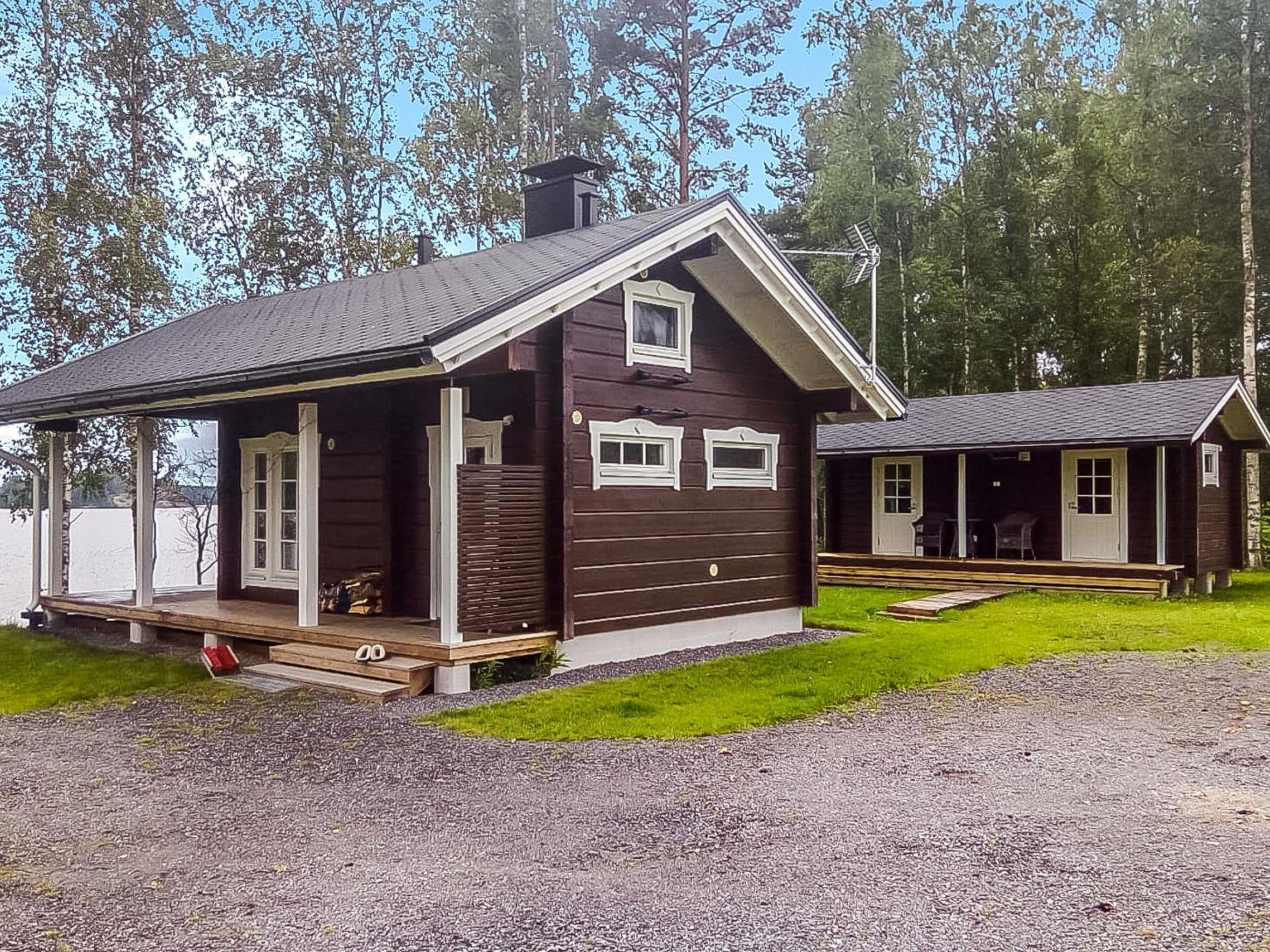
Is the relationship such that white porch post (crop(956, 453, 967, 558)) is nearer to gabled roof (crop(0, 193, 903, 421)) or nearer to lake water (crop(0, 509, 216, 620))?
gabled roof (crop(0, 193, 903, 421))

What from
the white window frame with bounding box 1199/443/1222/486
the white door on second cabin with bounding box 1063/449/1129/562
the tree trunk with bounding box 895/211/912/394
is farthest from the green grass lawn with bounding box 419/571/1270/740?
the tree trunk with bounding box 895/211/912/394

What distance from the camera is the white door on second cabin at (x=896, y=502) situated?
16719 mm

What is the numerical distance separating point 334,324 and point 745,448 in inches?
155

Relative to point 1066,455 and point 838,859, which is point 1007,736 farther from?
point 1066,455

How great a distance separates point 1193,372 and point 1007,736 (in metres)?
19.0

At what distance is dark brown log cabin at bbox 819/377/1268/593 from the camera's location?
14.3m

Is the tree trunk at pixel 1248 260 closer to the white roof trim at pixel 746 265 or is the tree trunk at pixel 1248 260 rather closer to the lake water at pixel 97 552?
the white roof trim at pixel 746 265

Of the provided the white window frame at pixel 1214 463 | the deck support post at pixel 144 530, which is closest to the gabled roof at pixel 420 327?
the deck support post at pixel 144 530

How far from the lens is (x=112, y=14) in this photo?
55.2 ft

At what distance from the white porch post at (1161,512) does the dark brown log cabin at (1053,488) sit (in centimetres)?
2

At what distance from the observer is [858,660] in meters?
8.71

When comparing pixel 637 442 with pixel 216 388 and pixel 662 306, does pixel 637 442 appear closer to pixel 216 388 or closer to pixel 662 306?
pixel 662 306

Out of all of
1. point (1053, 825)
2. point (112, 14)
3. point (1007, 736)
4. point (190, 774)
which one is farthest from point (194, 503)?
point (1053, 825)

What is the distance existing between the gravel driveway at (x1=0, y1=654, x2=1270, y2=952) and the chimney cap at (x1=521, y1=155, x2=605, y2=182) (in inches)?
243
